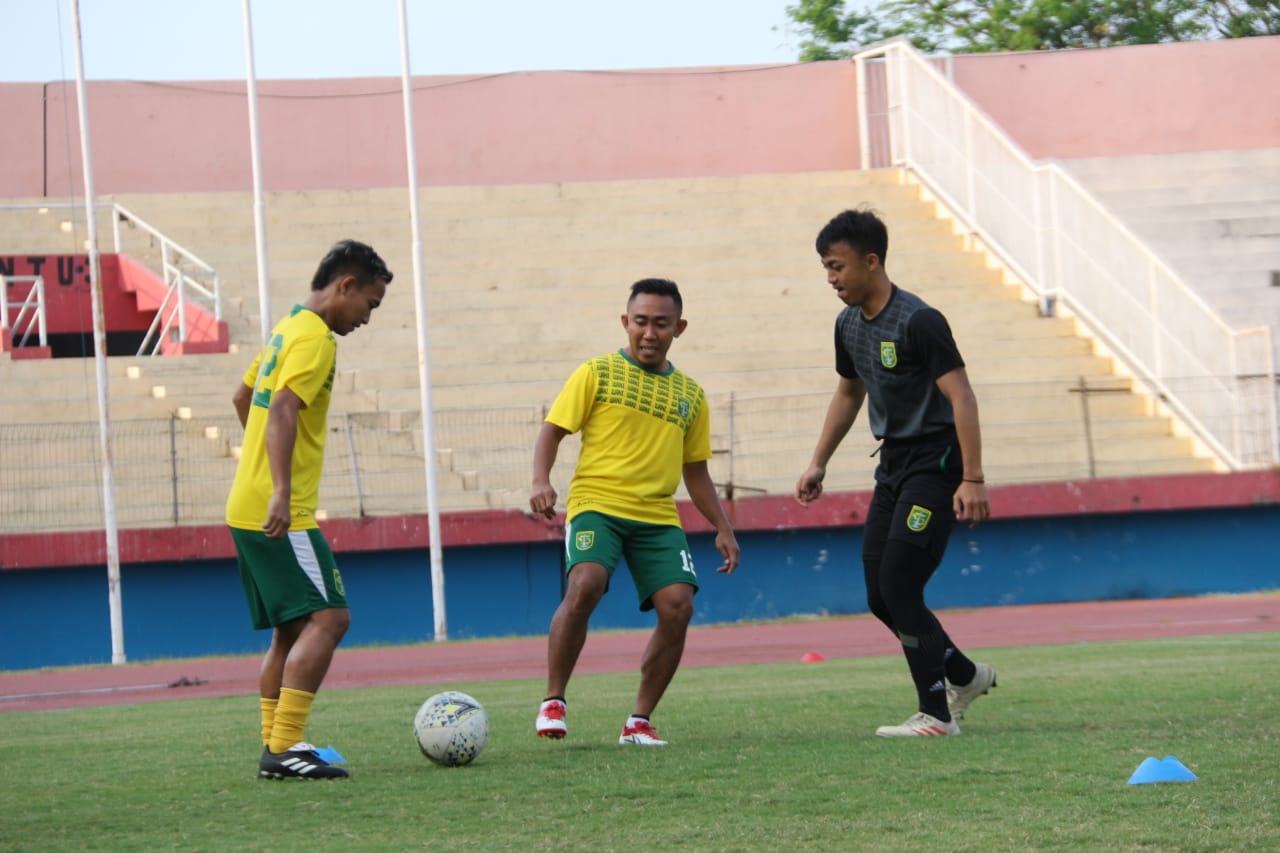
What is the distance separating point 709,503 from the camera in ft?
23.4

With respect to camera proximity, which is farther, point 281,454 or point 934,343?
point 934,343

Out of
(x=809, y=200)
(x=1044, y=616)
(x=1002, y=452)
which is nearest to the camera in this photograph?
(x=1044, y=616)

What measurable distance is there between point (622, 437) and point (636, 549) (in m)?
0.44

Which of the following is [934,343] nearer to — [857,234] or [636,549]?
[857,234]

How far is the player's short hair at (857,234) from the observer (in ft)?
21.7

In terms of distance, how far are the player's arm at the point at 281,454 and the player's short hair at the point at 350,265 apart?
0.47 metres

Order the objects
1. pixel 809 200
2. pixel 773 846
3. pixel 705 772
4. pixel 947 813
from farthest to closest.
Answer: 1. pixel 809 200
2. pixel 705 772
3. pixel 947 813
4. pixel 773 846

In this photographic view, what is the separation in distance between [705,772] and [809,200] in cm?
1915

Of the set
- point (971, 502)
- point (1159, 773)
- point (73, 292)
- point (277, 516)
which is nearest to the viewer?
point (1159, 773)

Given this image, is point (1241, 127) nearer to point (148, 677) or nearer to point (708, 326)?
point (708, 326)

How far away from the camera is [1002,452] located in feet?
57.9

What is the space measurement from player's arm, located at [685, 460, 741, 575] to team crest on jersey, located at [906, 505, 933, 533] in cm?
83

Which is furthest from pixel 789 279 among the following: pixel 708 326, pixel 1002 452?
pixel 1002 452

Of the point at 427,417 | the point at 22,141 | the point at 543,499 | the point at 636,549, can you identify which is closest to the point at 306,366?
the point at 543,499
